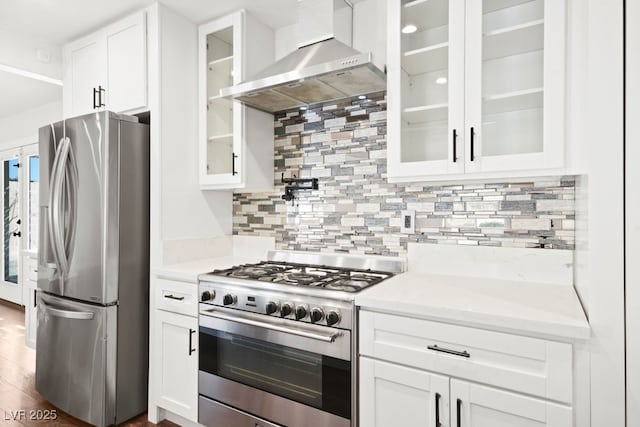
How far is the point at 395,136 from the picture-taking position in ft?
6.20

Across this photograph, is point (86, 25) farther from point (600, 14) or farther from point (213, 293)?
point (600, 14)

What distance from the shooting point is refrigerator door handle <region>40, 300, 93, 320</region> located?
7.45ft

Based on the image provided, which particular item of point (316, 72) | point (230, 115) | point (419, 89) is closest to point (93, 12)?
point (230, 115)

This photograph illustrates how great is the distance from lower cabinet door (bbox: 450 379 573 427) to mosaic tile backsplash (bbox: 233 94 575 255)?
2.70 feet

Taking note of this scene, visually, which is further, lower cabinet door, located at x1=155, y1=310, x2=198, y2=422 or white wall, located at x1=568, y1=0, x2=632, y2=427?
lower cabinet door, located at x1=155, y1=310, x2=198, y2=422

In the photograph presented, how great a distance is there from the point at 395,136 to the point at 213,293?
1.25 m

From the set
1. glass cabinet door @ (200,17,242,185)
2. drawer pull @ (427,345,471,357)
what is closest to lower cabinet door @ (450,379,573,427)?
drawer pull @ (427,345,471,357)

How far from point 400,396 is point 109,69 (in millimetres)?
2673

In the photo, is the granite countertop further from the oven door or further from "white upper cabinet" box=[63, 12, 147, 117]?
"white upper cabinet" box=[63, 12, 147, 117]

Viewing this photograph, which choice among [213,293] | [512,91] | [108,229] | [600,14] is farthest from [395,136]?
[108,229]

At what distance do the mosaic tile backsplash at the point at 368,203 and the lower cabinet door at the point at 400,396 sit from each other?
826mm

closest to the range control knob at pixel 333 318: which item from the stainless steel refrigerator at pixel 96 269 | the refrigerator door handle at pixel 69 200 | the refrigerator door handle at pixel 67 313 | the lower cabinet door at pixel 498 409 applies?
the lower cabinet door at pixel 498 409

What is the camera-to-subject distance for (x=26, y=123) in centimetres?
493

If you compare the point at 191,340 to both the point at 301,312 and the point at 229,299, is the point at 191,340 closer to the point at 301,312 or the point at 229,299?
the point at 229,299
